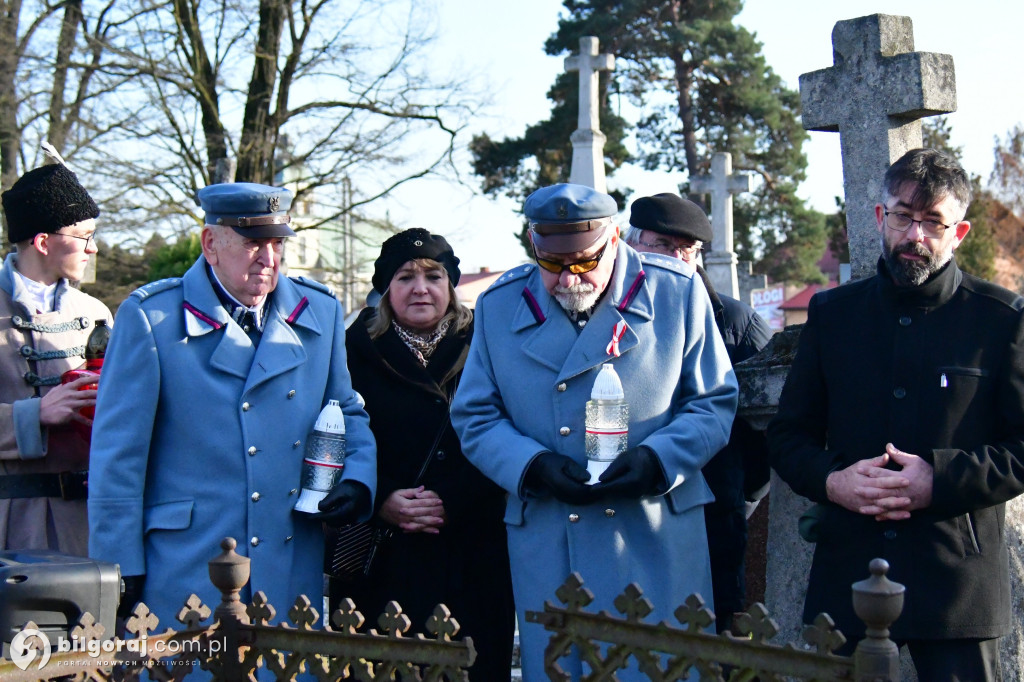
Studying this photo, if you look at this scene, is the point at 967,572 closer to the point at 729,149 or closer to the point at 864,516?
the point at 864,516

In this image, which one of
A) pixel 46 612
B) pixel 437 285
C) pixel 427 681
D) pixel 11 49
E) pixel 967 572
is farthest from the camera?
pixel 11 49

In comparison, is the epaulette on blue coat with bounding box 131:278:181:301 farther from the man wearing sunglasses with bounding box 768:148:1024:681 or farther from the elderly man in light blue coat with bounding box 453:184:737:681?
the man wearing sunglasses with bounding box 768:148:1024:681

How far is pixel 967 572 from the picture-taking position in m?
3.02

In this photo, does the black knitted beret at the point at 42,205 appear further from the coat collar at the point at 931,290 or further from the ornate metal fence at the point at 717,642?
the coat collar at the point at 931,290

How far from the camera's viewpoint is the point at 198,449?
359 centimetres

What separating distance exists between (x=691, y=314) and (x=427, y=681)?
4.76ft

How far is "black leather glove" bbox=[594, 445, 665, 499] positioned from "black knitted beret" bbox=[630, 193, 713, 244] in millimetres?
1351

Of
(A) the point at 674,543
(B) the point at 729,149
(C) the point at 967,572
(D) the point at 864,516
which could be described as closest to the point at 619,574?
(A) the point at 674,543

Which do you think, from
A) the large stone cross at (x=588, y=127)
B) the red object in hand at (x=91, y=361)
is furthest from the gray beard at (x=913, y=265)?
the large stone cross at (x=588, y=127)

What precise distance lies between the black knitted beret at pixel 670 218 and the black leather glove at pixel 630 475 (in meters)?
1.35

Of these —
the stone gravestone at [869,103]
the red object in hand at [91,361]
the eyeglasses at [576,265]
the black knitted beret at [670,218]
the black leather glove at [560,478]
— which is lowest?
the black leather glove at [560,478]

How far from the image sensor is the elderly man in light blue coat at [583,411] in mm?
3398

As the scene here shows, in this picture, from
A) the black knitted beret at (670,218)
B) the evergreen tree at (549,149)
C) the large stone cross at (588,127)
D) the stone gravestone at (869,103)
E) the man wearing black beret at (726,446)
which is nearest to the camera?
the man wearing black beret at (726,446)

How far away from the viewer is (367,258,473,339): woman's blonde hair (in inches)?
170
